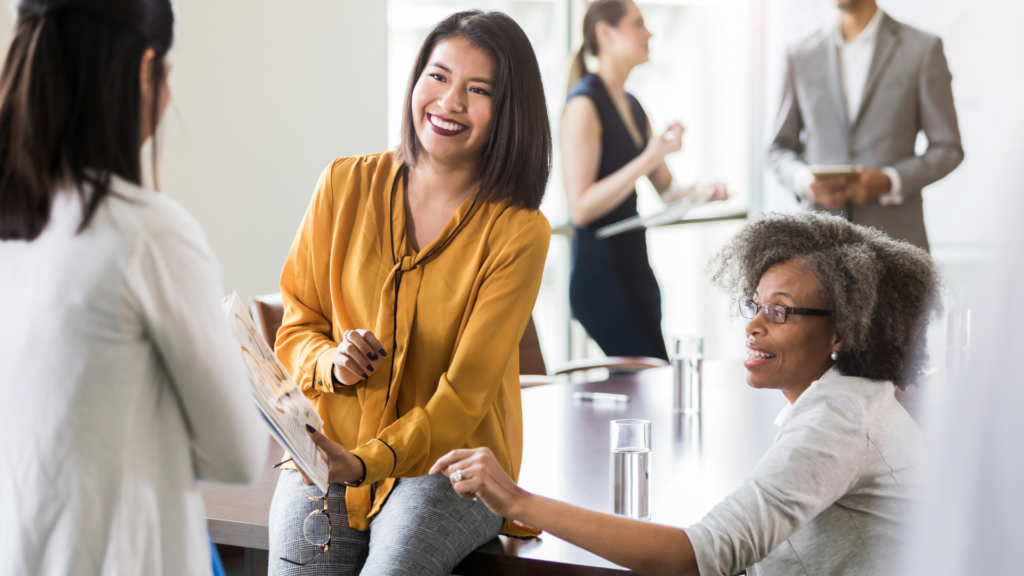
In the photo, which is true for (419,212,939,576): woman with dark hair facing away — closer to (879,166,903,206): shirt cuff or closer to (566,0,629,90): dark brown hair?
(566,0,629,90): dark brown hair

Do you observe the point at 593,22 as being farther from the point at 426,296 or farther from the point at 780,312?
the point at 780,312

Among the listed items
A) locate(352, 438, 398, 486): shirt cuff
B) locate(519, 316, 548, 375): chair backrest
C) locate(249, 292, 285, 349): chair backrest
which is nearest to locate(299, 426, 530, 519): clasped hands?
locate(352, 438, 398, 486): shirt cuff

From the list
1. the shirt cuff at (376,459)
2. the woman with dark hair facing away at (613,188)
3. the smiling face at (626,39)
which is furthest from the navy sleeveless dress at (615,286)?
the shirt cuff at (376,459)

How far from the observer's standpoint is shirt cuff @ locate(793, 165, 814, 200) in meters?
4.23

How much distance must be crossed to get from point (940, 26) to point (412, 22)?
9.37 ft

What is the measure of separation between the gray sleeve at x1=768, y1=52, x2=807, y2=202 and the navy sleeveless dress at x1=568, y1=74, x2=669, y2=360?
2.88 feet

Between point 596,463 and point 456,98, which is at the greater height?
point 456,98

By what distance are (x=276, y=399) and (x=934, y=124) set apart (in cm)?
392

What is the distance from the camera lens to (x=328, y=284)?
1.62 metres

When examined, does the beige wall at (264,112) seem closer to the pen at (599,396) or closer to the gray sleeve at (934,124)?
the pen at (599,396)

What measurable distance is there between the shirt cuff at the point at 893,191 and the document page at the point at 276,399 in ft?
11.9

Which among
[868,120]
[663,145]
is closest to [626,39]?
[663,145]

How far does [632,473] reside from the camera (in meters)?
1.52

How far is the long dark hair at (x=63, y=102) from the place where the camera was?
0.80 m
